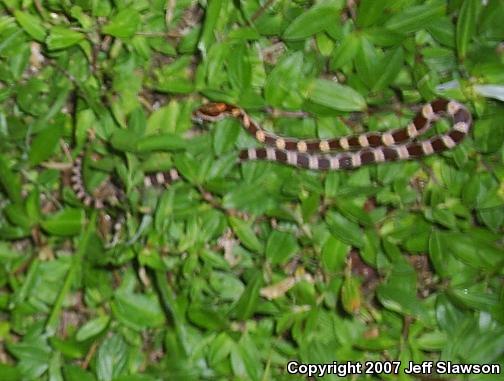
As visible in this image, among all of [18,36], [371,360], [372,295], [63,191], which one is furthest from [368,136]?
[18,36]

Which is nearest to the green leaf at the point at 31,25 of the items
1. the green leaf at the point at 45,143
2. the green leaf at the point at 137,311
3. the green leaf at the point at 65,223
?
the green leaf at the point at 45,143

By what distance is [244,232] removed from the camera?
112 inches

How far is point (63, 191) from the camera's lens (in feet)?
9.85

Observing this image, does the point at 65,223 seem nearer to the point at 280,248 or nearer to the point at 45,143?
the point at 45,143

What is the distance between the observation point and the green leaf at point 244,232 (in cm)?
284

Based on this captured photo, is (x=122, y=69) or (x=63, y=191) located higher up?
(x=122, y=69)

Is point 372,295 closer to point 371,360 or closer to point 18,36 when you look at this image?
point 371,360

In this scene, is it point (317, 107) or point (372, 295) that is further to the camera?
point (372, 295)

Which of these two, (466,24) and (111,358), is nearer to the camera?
(466,24)

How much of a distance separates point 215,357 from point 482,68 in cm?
175

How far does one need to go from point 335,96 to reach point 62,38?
124cm

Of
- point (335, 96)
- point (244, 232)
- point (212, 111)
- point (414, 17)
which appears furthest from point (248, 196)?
point (414, 17)

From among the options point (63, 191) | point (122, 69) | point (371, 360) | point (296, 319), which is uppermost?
point (122, 69)

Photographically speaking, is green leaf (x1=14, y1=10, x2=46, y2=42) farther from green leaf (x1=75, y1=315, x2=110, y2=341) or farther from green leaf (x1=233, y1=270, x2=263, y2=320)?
green leaf (x1=233, y1=270, x2=263, y2=320)
